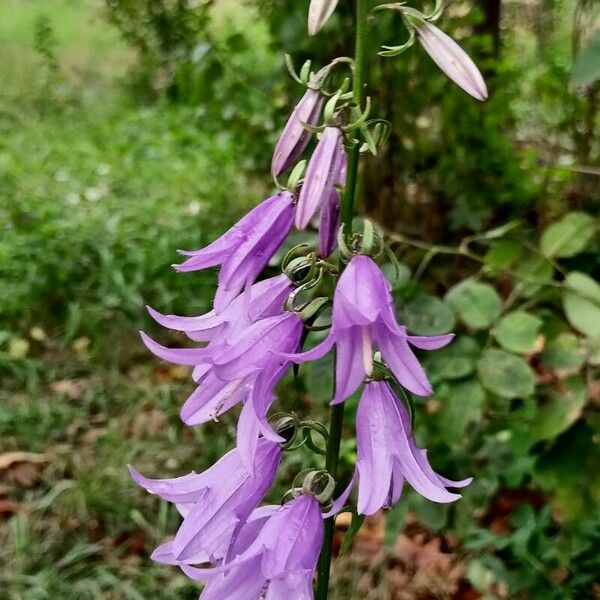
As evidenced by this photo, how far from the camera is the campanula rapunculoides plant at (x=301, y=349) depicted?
1063mm

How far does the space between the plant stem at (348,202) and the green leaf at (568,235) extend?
3.41 feet

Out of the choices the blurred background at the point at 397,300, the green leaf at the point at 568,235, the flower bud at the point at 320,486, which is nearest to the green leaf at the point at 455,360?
the blurred background at the point at 397,300

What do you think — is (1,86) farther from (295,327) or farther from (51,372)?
(295,327)

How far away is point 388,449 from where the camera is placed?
1.12 m

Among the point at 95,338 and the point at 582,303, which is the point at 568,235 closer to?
the point at 582,303

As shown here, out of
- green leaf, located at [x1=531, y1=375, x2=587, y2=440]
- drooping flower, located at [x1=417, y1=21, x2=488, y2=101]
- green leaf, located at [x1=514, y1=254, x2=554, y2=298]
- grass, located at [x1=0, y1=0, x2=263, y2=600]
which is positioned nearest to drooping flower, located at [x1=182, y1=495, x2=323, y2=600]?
drooping flower, located at [x1=417, y1=21, x2=488, y2=101]

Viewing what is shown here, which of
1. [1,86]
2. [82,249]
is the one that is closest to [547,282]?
[82,249]

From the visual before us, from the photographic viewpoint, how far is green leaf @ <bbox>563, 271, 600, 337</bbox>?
6.01ft

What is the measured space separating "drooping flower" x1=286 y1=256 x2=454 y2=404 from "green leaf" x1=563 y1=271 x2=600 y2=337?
89 centimetres

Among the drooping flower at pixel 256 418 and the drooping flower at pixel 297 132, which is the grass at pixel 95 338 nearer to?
the drooping flower at pixel 256 418

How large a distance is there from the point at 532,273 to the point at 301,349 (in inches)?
41.7

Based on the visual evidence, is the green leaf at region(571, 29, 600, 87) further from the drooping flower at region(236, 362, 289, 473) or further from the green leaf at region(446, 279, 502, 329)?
the drooping flower at region(236, 362, 289, 473)

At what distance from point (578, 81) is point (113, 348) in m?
2.47

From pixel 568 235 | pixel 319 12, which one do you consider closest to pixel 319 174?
pixel 319 12
